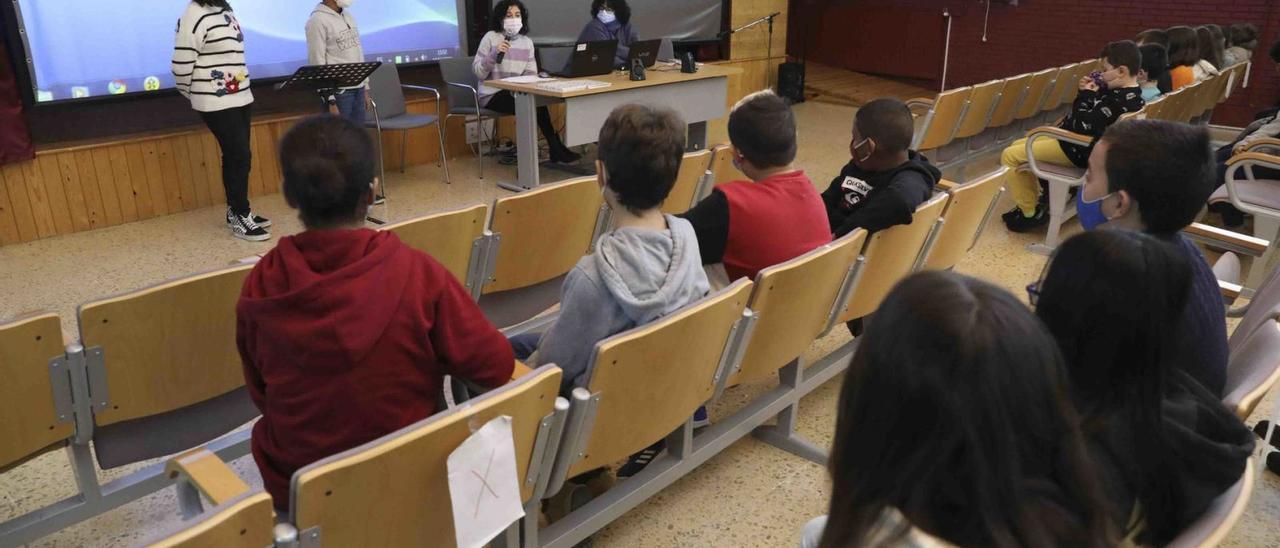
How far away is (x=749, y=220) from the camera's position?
2162 millimetres

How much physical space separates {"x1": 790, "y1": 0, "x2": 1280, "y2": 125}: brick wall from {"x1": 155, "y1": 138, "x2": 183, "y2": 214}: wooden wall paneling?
7.86 meters

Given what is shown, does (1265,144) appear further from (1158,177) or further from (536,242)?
(536,242)

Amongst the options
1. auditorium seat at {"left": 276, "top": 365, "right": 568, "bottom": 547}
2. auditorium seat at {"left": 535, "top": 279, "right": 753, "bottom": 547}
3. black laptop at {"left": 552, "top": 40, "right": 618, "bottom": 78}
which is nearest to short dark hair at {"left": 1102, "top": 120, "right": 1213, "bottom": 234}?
auditorium seat at {"left": 535, "top": 279, "right": 753, "bottom": 547}

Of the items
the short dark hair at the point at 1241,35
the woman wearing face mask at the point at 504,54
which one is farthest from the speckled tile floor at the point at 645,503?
the short dark hair at the point at 1241,35

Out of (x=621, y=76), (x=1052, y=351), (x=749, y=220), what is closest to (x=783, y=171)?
(x=749, y=220)

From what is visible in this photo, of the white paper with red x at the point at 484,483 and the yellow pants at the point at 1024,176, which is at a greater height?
the white paper with red x at the point at 484,483

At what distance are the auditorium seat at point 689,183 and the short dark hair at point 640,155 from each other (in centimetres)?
143

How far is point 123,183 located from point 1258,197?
562 cm

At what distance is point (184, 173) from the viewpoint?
195 inches

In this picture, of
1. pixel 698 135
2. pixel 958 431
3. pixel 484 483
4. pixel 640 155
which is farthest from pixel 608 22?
pixel 958 431

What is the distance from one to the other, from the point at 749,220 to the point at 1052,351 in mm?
1344

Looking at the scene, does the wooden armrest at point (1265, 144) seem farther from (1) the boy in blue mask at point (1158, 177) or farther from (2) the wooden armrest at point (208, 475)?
(2) the wooden armrest at point (208, 475)

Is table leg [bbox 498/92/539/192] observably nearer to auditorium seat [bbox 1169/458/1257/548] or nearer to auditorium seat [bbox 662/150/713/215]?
auditorium seat [bbox 662/150/713/215]

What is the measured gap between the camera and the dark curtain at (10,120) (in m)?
4.21
